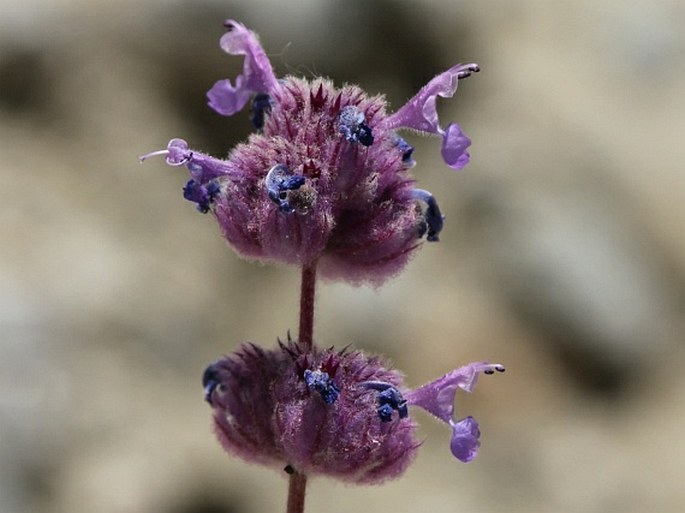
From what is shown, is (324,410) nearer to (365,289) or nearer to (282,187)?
(282,187)

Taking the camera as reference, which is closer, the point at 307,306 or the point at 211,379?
the point at 307,306

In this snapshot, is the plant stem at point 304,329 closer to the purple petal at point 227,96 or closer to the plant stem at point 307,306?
the plant stem at point 307,306

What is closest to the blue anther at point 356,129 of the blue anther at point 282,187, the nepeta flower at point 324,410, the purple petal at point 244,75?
the blue anther at point 282,187

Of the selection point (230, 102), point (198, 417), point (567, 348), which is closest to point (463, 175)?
point (567, 348)

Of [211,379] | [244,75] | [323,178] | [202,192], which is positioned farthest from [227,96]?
[211,379]

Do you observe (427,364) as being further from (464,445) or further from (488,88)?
(464,445)

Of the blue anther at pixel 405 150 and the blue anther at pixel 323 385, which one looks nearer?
the blue anther at pixel 323 385

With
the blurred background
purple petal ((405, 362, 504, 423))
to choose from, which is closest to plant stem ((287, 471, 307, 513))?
purple petal ((405, 362, 504, 423))
